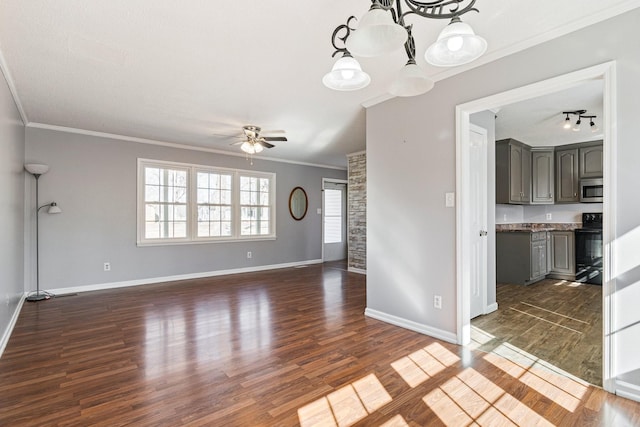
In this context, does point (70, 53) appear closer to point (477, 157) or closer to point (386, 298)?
point (386, 298)

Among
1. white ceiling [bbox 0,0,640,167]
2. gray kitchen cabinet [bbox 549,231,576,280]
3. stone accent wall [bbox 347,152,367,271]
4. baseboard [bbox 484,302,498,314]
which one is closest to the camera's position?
white ceiling [bbox 0,0,640,167]

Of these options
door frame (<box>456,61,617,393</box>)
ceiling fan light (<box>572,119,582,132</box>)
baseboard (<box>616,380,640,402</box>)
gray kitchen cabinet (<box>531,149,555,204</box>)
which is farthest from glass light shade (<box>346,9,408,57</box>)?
gray kitchen cabinet (<box>531,149,555,204</box>)

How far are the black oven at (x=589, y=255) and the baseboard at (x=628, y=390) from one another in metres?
4.23

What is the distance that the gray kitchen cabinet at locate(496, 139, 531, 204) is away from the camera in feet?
17.8

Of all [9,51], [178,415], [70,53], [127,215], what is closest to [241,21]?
[70,53]

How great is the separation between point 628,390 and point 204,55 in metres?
3.82

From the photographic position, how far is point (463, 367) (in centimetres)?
245

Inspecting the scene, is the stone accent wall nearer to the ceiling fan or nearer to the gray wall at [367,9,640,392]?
the ceiling fan

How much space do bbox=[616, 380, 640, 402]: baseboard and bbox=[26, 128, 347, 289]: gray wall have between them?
5816 mm

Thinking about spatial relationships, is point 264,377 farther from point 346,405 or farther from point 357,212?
point 357,212

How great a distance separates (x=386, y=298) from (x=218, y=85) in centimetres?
285

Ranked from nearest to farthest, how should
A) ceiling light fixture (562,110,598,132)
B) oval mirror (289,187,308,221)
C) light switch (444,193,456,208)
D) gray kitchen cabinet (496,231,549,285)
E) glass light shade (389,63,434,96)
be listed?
glass light shade (389,63,434,96), light switch (444,193,456,208), ceiling light fixture (562,110,598,132), gray kitchen cabinet (496,231,549,285), oval mirror (289,187,308,221)

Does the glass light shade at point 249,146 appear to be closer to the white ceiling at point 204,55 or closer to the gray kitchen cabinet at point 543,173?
the white ceiling at point 204,55

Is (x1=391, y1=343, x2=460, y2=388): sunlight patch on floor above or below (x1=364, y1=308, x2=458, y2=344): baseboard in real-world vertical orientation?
below
